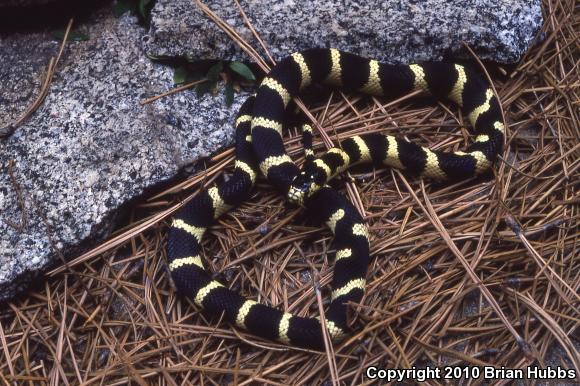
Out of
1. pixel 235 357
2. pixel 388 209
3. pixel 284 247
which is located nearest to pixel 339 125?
pixel 388 209

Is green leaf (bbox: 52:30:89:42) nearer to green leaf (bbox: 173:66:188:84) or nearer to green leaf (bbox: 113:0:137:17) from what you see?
green leaf (bbox: 113:0:137:17)

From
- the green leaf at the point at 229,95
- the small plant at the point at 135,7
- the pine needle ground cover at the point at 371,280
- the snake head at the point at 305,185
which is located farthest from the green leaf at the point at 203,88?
the snake head at the point at 305,185

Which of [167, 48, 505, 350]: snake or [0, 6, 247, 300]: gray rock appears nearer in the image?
[167, 48, 505, 350]: snake

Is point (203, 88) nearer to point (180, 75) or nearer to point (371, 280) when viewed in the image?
point (180, 75)

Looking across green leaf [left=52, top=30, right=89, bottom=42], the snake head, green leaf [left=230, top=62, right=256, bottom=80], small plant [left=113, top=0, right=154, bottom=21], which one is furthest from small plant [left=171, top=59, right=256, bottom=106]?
the snake head

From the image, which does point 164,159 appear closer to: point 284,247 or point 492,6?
point 284,247
